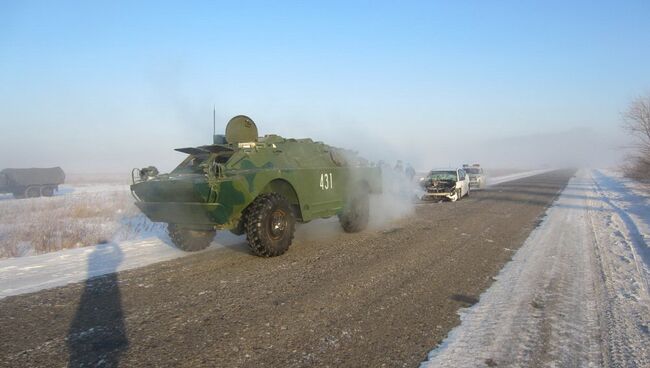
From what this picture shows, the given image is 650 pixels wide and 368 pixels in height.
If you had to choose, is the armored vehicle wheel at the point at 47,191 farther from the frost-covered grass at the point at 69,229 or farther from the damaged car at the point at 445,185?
the damaged car at the point at 445,185

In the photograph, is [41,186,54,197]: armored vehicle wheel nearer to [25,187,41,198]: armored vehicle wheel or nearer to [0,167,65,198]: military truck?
[0,167,65,198]: military truck

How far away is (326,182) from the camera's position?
895 centimetres

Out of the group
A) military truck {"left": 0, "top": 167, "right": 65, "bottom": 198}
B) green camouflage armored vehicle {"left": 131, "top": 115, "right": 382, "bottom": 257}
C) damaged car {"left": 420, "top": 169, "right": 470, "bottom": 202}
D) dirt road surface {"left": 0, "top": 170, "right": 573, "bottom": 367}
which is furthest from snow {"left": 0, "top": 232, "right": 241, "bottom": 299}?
military truck {"left": 0, "top": 167, "right": 65, "bottom": 198}

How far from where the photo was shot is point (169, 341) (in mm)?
3918

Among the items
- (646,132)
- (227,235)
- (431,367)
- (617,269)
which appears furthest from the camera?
(646,132)

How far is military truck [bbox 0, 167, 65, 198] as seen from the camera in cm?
3012

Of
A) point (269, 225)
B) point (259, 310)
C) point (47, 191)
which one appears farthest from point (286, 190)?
point (47, 191)

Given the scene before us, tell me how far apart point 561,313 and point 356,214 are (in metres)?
5.82

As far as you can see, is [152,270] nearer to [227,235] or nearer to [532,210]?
[227,235]

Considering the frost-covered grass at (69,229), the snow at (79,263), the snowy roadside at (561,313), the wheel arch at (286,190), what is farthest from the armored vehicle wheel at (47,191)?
the snowy roadside at (561,313)

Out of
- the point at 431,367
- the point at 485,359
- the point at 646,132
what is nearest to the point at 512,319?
the point at 485,359

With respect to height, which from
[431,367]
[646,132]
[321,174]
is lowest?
[431,367]

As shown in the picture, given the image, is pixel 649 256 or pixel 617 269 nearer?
pixel 617 269

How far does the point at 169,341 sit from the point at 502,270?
15.8 feet
